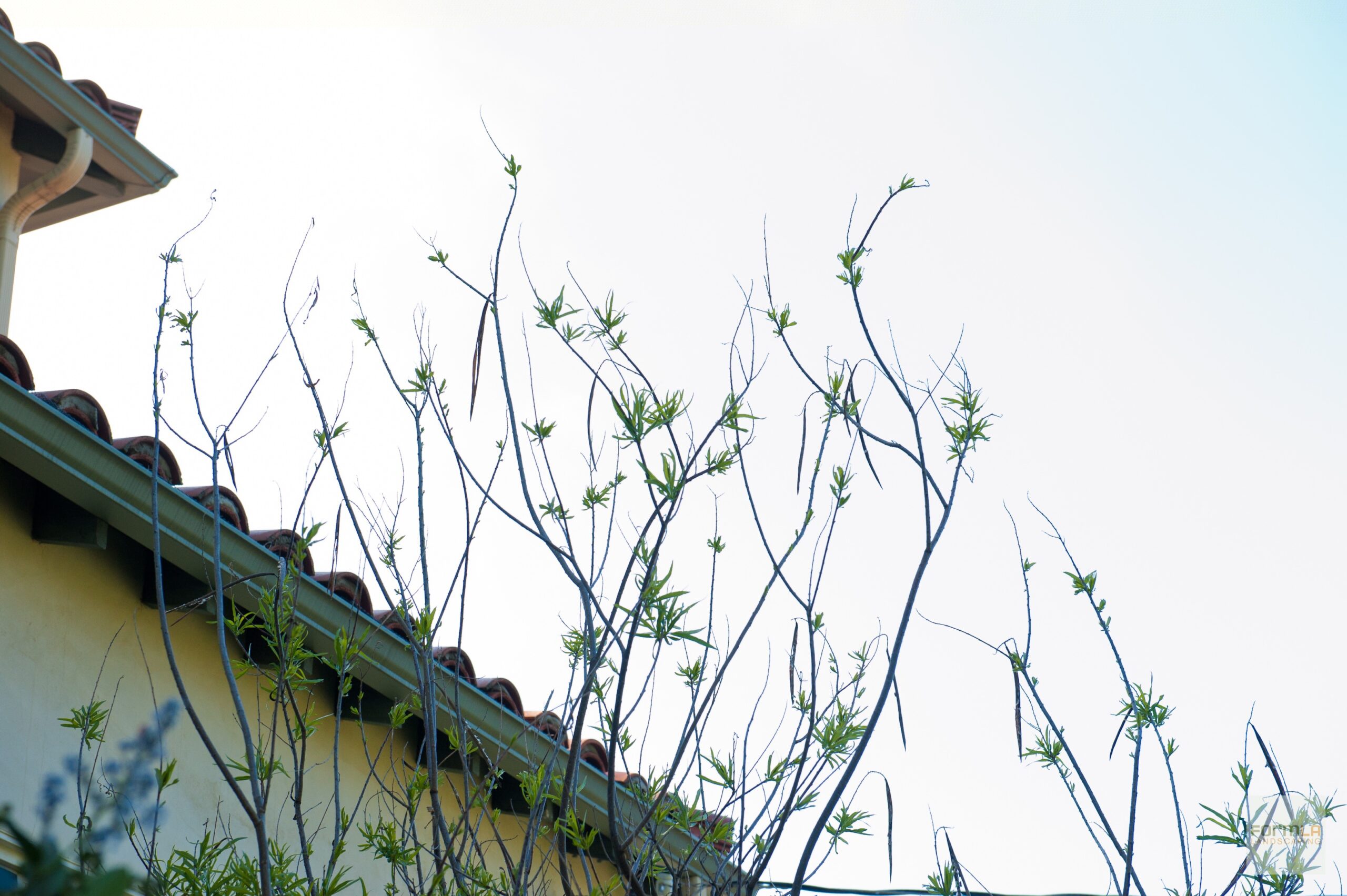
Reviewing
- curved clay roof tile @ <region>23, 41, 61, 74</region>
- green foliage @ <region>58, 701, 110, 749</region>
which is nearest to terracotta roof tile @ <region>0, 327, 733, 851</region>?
green foliage @ <region>58, 701, 110, 749</region>

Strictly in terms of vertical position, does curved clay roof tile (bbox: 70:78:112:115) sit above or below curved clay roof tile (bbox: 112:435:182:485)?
above

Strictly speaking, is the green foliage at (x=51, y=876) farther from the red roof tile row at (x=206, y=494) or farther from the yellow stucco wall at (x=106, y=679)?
the yellow stucco wall at (x=106, y=679)

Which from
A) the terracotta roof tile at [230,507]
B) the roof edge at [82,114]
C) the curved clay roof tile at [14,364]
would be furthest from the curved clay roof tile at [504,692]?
the roof edge at [82,114]

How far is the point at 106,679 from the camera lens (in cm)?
437

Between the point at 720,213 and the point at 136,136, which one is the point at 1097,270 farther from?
the point at 136,136

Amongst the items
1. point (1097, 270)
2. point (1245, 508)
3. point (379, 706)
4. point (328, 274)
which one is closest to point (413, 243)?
point (328, 274)

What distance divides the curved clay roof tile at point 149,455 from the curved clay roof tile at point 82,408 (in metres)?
0.06

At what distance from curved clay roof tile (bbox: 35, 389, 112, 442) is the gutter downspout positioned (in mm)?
2952

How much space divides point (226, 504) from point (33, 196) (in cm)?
348

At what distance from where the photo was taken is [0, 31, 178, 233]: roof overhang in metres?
6.30

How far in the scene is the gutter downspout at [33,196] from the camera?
661 cm

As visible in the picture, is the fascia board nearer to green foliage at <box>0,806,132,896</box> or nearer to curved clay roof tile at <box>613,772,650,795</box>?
curved clay roof tile at <box>613,772,650,795</box>

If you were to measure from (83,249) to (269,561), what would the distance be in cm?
377

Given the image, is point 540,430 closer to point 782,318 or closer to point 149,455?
point 782,318
